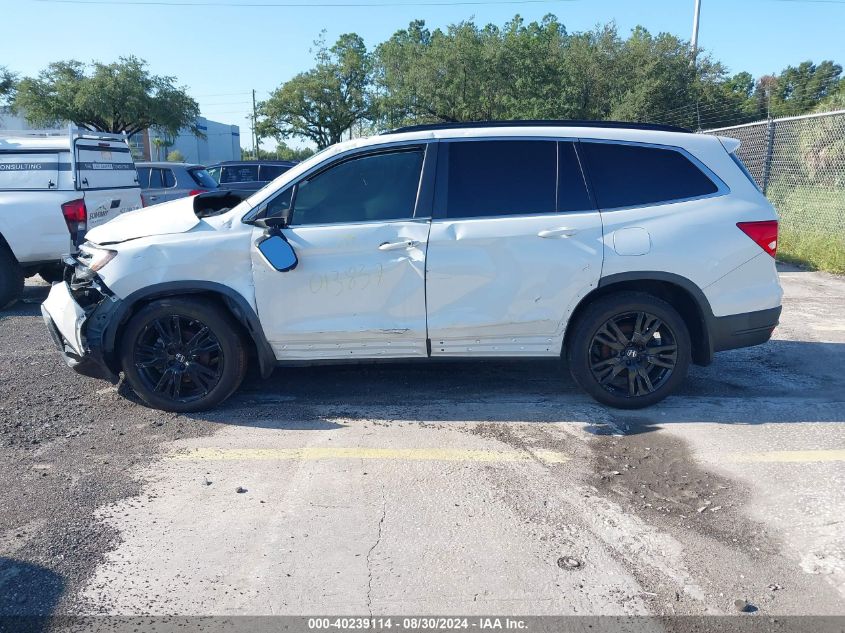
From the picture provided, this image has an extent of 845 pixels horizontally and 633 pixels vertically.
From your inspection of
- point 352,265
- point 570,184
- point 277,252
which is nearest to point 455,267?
point 352,265

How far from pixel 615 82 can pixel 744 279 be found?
28807 mm

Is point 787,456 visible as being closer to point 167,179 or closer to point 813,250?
point 813,250

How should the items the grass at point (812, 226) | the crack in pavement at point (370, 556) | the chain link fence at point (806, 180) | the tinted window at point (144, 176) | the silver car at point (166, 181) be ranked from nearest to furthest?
the crack in pavement at point (370, 556) → the grass at point (812, 226) → the chain link fence at point (806, 180) → the silver car at point (166, 181) → the tinted window at point (144, 176)

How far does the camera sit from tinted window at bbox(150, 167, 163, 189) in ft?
42.7

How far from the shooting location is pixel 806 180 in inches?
454

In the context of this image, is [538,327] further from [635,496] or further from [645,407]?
[635,496]

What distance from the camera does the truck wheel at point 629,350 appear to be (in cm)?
464

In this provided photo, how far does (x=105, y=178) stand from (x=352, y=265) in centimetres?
575

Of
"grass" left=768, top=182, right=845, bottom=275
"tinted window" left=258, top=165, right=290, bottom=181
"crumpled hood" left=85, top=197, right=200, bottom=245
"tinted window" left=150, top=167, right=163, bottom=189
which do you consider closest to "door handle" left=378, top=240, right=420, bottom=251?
"crumpled hood" left=85, top=197, right=200, bottom=245

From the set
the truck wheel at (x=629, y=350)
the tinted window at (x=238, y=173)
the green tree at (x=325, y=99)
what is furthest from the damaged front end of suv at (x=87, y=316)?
the green tree at (x=325, y=99)

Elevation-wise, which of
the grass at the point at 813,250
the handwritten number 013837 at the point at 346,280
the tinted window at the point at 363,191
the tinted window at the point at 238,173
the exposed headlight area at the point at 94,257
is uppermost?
the tinted window at the point at 238,173

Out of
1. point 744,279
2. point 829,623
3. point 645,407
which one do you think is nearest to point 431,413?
point 645,407

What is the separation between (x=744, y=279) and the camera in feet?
15.2

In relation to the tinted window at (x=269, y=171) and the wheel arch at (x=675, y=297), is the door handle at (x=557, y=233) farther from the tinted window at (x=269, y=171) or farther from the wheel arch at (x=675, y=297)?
the tinted window at (x=269, y=171)
